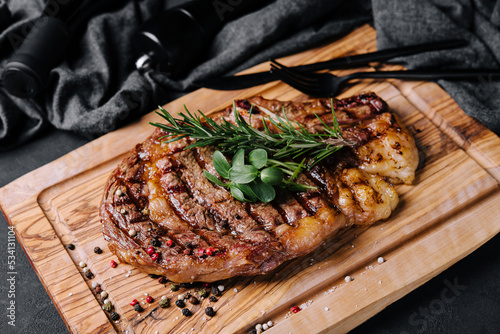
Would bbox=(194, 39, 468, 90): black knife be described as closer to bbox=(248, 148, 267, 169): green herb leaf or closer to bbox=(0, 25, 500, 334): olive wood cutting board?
bbox=(0, 25, 500, 334): olive wood cutting board

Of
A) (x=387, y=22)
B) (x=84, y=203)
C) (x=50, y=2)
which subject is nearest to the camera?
(x=84, y=203)

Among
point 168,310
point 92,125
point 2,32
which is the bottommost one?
point 168,310

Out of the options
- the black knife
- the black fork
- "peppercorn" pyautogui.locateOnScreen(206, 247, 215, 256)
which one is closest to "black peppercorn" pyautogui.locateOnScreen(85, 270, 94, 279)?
"peppercorn" pyautogui.locateOnScreen(206, 247, 215, 256)

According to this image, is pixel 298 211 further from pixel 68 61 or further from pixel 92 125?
pixel 68 61

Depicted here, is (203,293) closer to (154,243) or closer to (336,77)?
(154,243)

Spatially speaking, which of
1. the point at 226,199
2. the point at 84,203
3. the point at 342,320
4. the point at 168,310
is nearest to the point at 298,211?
the point at 226,199

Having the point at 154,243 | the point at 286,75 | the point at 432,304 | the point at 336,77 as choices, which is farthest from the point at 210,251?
the point at 336,77
